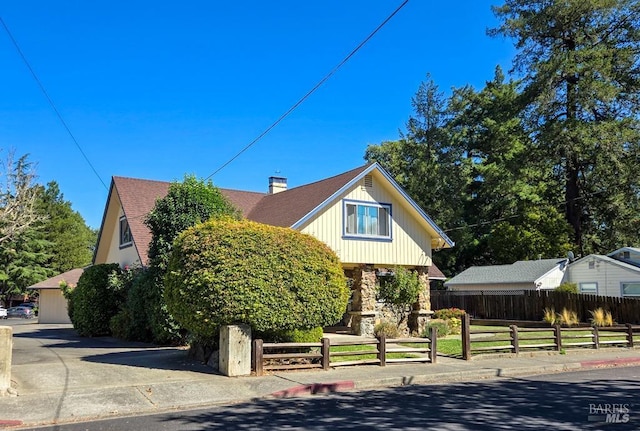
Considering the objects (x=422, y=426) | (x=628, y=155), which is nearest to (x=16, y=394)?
(x=422, y=426)

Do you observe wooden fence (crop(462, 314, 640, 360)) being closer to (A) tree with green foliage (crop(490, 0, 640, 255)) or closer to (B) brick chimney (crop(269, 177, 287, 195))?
(B) brick chimney (crop(269, 177, 287, 195))

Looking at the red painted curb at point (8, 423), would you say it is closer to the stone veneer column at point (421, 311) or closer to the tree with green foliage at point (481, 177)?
the stone veneer column at point (421, 311)

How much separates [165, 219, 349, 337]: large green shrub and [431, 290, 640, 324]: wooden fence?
66.7ft

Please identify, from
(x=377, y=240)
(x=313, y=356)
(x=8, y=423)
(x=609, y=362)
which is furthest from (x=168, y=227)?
(x=609, y=362)

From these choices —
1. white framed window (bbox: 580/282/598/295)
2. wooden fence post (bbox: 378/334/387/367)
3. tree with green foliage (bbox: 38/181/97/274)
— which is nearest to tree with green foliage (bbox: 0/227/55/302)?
tree with green foliage (bbox: 38/181/97/274)

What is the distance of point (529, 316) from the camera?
32.3 m

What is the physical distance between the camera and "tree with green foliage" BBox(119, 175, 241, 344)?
17.5 meters

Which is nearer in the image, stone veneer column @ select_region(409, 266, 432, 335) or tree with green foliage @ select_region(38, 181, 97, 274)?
stone veneer column @ select_region(409, 266, 432, 335)

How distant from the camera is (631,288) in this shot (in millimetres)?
31641

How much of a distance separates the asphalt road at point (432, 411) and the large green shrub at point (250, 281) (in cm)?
278

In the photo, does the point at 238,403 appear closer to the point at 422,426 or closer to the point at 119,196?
the point at 422,426

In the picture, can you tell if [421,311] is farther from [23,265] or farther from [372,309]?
[23,265]

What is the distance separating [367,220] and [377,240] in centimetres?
94

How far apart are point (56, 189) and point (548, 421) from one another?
6754cm
